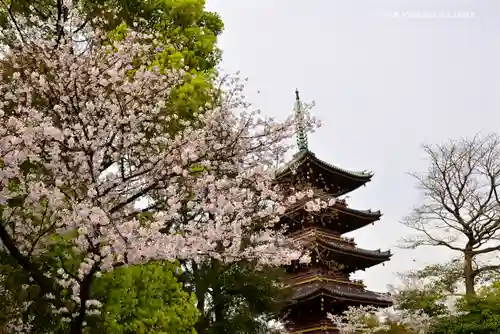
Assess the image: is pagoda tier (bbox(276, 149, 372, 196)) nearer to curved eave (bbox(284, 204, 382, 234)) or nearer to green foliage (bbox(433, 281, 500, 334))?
curved eave (bbox(284, 204, 382, 234))

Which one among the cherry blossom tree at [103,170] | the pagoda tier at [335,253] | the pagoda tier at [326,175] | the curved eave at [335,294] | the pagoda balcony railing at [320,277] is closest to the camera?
the cherry blossom tree at [103,170]

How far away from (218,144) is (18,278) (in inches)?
124

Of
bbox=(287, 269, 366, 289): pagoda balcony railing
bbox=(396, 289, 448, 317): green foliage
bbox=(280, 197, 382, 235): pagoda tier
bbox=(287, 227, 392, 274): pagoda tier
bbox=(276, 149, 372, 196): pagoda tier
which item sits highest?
bbox=(276, 149, 372, 196): pagoda tier

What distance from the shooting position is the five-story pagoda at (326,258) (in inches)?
906

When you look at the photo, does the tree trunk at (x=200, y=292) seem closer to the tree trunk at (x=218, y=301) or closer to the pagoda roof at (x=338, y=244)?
the tree trunk at (x=218, y=301)

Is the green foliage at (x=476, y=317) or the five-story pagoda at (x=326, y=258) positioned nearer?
the green foliage at (x=476, y=317)

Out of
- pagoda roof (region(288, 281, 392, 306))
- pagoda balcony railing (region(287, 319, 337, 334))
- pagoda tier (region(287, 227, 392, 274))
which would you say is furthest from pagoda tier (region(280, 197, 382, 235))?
pagoda balcony railing (region(287, 319, 337, 334))

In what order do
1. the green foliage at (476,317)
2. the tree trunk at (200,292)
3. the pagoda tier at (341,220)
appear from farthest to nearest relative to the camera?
the pagoda tier at (341,220) < the tree trunk at (200,292) < the green foliage at (476,317)

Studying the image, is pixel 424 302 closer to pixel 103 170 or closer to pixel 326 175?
pixel 326 175

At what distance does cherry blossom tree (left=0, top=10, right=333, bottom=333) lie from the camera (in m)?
6.10

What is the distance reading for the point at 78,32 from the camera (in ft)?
28.9

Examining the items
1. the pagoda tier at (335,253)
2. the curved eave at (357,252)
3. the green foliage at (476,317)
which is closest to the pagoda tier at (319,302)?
the pagoda tier at (335,253)

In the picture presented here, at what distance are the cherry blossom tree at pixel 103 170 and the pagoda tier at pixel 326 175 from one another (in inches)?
626

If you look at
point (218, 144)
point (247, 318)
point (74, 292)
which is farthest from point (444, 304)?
point (74, 292)
